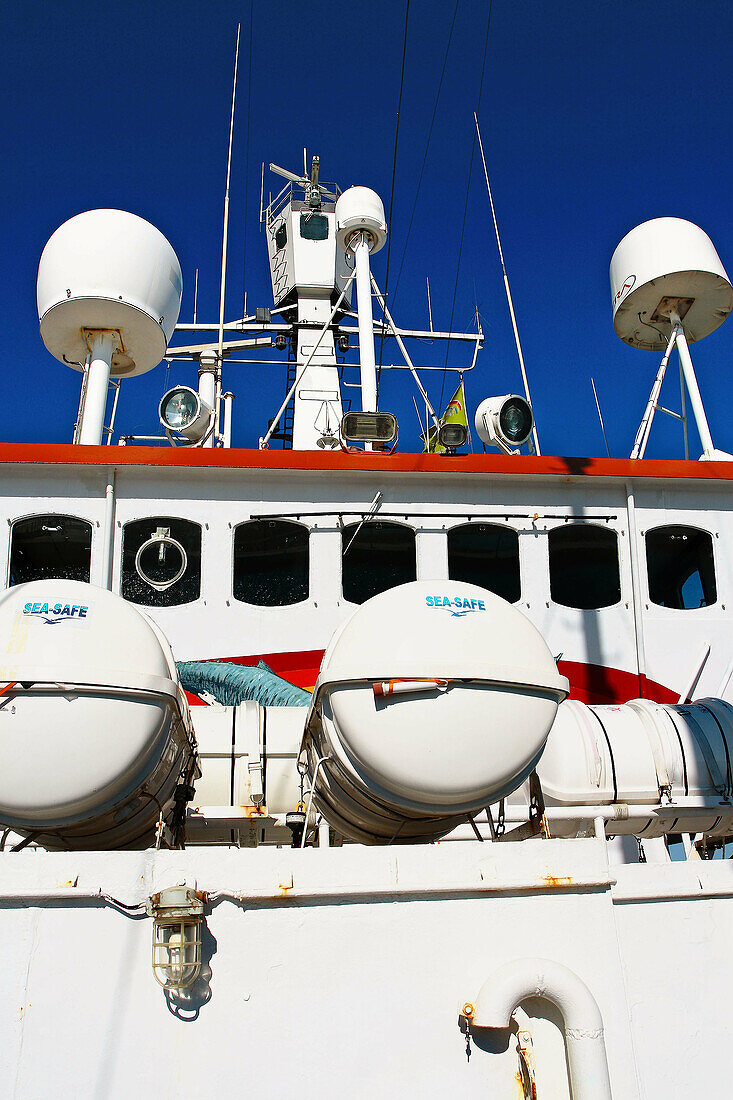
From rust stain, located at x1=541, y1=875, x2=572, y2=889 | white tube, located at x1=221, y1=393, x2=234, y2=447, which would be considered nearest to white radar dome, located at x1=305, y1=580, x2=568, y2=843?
rust stain, located at x1=541, y1=875, x2=572, y2=889

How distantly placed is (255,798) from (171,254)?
6986mm

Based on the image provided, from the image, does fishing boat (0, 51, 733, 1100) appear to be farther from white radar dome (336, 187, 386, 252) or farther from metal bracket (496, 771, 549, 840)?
white radar dome (336, 187, 386, 252)

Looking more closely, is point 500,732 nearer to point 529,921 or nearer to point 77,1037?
point 529,921

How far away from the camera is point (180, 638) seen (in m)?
8.87

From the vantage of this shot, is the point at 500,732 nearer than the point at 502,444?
Yes

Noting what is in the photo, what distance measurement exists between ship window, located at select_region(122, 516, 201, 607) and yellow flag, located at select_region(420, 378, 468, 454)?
2642 mm

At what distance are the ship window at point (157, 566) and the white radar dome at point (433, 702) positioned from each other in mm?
4491

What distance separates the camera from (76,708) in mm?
4320

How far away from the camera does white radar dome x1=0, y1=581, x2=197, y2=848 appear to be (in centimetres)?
428

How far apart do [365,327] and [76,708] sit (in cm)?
714

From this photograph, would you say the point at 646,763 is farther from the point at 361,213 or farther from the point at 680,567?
the point at 361,213

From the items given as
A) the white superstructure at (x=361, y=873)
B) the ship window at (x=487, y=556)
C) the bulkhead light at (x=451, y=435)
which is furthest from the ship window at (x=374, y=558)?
the white superstructure at (x=361, y=873)

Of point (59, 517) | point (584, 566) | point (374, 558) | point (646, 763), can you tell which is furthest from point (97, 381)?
point (646, 763)

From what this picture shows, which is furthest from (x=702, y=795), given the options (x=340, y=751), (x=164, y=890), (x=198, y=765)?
(x=164, y=890)
